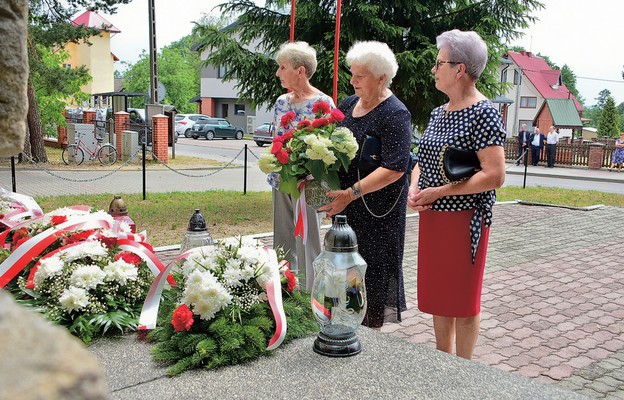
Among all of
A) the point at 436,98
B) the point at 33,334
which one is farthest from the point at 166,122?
the point at 33,334

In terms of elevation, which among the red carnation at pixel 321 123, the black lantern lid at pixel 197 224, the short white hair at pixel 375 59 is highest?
the short white hair at pixel 375 59

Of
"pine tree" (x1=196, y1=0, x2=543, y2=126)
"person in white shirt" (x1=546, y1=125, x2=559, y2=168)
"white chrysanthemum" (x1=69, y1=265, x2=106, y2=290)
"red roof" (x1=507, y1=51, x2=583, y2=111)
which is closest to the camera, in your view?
"white chrysanthemum" (x1=69, y1=265, x2=106, y2=290)

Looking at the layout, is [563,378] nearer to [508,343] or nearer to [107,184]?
[508,343]

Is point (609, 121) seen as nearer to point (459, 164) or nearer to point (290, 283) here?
point (459, 164)

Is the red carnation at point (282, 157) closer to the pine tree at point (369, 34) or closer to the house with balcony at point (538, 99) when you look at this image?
the pine tree at point (369, 34)

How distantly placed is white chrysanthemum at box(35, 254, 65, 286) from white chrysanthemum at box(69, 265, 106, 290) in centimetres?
13

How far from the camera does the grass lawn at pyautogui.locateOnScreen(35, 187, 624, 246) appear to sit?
27.8ft

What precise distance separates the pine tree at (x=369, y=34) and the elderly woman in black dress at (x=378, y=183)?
605cm

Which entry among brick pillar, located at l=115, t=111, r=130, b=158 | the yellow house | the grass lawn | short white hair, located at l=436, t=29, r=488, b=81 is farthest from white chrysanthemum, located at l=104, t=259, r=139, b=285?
the yellow house

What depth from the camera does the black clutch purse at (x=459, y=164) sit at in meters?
2.99

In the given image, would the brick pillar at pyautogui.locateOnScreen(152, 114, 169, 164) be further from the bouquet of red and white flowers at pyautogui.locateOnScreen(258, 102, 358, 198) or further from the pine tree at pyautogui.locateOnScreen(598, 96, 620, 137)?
the pine tree at pyautogui.locateOnScreen(598, 96, 620, 137)

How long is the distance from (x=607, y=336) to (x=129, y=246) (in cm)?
356

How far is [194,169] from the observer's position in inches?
Answer: 765

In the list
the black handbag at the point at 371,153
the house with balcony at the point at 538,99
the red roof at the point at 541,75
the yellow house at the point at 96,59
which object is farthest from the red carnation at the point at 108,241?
the red roof at the point at 541,75
